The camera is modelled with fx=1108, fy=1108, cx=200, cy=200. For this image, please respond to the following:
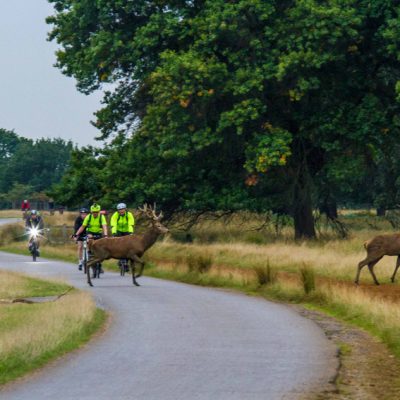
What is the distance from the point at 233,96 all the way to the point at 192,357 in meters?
25.1

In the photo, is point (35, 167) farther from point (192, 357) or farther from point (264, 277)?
point (192, 357)

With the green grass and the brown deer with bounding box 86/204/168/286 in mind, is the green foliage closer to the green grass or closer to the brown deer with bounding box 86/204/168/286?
the brown deer with bounding box 86/204/168/286

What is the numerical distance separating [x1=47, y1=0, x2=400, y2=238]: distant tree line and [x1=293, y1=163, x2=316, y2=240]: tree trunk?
0.17 feet

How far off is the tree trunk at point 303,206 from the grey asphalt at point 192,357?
1834cm

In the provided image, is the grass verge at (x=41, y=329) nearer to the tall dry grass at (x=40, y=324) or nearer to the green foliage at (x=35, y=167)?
the tall dry grass at (x=40, y=324)

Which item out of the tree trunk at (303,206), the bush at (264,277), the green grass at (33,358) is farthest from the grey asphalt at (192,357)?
the tree trunk at (303,206)

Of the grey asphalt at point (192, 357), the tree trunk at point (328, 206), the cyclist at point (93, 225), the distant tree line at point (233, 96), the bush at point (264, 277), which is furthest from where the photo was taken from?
the tree trunk at point (328, 206)

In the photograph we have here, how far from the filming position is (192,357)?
45.1ft

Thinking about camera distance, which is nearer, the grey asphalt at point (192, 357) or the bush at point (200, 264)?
the grey asphalt at point (192, 357)

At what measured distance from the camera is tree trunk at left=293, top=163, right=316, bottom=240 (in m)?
40.5

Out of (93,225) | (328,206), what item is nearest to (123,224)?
(93,225)

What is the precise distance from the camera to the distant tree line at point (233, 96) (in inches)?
1412

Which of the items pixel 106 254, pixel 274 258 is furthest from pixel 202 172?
pixel 106 254

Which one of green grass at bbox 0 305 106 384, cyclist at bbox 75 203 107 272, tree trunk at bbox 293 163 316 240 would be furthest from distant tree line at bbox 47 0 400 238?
green grass at bbox 0 305 106 384
